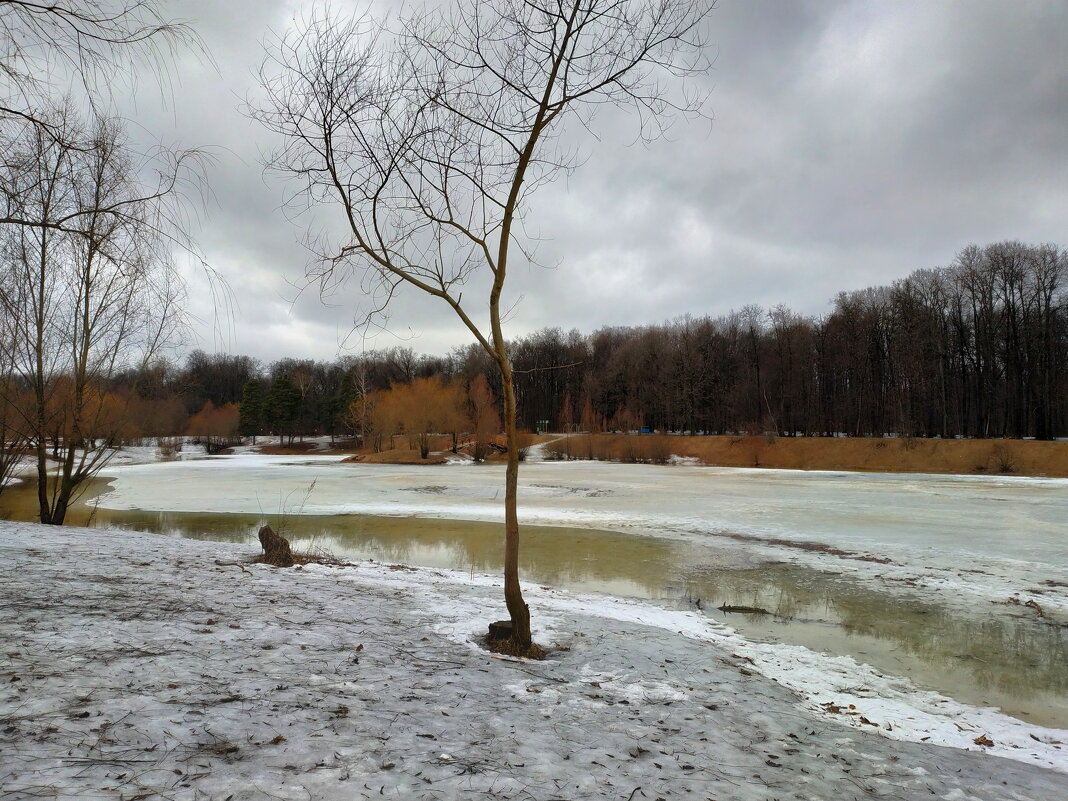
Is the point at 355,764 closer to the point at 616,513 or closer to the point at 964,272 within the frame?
the point at 616,513

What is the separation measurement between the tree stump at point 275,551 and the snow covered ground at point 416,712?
2.54 metres

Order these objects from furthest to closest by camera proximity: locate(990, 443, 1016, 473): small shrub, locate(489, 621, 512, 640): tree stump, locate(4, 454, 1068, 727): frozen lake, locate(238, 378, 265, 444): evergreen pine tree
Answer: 1. locate(238, 378, 265, 444): evergreen pine tree
2. locate(990, 443, 1016, 473): small shrub
3. locate(4, 454, 1068, 727): frozen lake
4. locate(489, 621, 512, 640): tree stump

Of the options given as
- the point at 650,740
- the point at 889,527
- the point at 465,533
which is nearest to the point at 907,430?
the point at 889,527

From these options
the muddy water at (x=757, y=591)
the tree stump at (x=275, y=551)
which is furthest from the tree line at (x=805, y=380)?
the tree stump at (x=275, y=551)

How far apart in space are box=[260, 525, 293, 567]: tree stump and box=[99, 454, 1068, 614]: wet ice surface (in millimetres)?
10622

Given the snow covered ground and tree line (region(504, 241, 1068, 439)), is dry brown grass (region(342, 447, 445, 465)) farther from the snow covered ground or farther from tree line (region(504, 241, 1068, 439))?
the snow covered ground

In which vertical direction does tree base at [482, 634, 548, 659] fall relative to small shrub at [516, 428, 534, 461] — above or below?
below

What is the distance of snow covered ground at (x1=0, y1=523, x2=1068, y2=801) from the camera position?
10.5 feet

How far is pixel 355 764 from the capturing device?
131 inches

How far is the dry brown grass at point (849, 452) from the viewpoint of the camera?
1626 inches

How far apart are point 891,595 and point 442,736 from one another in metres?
10.2

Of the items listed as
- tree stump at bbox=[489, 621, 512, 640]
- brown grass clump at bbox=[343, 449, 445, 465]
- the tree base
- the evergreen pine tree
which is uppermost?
the evergreen pine tree

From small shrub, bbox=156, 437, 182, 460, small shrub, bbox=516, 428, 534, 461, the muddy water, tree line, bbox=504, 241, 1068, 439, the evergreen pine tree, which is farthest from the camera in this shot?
the evergreen pine tree

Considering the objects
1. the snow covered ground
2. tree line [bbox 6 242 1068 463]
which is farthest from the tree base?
tree line [bbox 6 242 1068 463]
